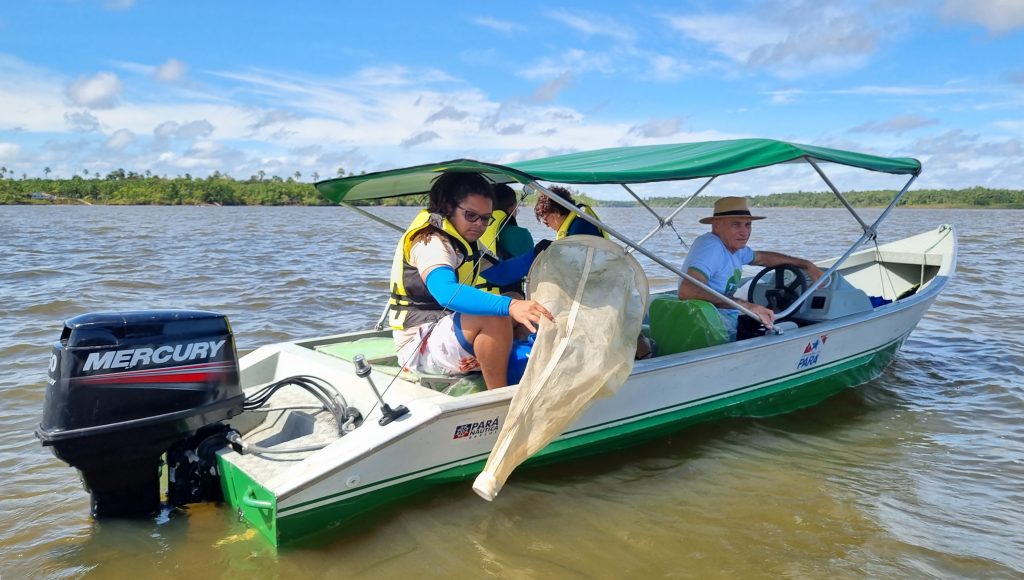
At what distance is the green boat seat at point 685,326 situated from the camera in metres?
4.64

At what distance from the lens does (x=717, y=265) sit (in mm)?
4918

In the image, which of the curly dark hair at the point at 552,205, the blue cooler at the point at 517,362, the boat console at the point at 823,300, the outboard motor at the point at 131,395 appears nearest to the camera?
the outboard motor at the point at 131,395

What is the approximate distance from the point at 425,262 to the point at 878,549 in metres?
2.70

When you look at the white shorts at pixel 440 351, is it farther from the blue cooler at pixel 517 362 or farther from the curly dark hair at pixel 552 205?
the curly dark hair at pixel 552 205

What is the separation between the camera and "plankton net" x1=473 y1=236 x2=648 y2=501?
3.29 metres

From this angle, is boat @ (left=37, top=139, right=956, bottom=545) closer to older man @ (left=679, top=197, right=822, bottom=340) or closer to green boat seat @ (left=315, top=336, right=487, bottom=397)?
green boat seat @ (left=315, top=336, right=487, bottom=397)

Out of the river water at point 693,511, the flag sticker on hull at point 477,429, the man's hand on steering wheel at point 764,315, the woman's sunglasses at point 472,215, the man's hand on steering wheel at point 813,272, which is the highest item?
the woman's sunglasses at point 472,215

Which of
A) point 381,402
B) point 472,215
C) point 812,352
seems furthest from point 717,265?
point 381,402

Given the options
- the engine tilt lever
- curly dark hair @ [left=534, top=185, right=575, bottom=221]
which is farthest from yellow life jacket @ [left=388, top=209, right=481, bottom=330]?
curly dark hair @ [left=534, top=185, right=575, bottom=221]

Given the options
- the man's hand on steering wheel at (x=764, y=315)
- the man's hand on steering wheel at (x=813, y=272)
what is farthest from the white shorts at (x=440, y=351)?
the man's hand on steering wheel at (x=813, y=272)

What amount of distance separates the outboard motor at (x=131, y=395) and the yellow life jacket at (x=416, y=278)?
902 millimetres

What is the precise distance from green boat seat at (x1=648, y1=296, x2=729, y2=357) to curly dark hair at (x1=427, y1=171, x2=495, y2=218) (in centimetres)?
177

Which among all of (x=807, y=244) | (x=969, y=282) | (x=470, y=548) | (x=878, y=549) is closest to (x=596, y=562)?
(x=470, y=548)

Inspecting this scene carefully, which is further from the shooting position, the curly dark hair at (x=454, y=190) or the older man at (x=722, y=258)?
the older man at (x=722, y=258)
